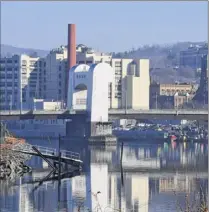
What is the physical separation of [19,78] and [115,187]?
190 ft

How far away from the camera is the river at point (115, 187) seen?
22406 millimetres

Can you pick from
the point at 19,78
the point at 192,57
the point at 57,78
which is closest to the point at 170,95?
the point at 57,78

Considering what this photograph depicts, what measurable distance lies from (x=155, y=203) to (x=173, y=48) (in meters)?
154

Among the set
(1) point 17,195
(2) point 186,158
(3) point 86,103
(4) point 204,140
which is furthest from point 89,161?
(4) point 204,140

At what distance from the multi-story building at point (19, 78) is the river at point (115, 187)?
43382 mm

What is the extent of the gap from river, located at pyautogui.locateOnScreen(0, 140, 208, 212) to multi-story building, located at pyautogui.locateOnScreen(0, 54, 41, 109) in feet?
142

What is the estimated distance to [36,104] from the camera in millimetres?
72562

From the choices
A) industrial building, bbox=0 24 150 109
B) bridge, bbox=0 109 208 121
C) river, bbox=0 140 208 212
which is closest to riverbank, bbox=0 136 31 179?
river, bbox=0 140 208 212

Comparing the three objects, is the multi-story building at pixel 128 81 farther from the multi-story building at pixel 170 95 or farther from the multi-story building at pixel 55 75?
the multi-story building at pixel 170 95

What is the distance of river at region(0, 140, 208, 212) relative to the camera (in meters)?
22.4

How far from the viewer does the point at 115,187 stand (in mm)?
27031

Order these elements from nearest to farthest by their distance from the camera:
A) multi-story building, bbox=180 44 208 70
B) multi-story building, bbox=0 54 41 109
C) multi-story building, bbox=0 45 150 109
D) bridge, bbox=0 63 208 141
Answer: bridge, bbox=0 63 208 141, multi-story building, bbox=0 45 150 109, multi-story building, bbox=0 54 41 109, multi-story building, bbox=180 44 208 70

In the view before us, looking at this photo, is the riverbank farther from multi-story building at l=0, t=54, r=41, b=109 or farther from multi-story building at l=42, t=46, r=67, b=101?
multi-story building at l=0, t=54, r=41, b=109

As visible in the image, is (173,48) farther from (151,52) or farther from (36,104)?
(36,104)
